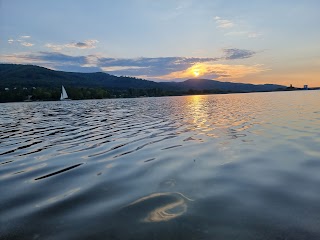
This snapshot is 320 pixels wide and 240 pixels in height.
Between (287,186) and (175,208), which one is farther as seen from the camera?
(287,186)

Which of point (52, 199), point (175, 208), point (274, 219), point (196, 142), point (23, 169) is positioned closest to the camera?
point (274, 219)

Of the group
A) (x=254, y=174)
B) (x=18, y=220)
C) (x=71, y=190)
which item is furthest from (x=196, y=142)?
(x=18, y=220)

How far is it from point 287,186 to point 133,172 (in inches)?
249

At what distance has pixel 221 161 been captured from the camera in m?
14.0

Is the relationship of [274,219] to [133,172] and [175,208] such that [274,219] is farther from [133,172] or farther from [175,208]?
[133,172]

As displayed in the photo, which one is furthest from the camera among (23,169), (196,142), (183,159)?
(196,142)

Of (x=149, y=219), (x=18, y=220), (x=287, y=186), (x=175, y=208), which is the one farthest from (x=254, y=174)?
(x=18, y=220)

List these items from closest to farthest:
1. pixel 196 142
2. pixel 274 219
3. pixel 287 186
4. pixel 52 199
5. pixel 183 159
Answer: pixel 274 219 → pixel 52 199 → pixel 287 186 → pixel 183 159 → pixel 196 142

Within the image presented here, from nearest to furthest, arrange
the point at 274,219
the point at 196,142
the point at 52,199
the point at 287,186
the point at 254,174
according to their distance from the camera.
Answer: the point at 274,219 → the point at 52,199 → the point at 287,186 → the point at 254,174 → the point at 196,142

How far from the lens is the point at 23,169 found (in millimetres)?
13508

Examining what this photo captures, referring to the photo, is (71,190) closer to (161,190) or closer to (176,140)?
(161,190)

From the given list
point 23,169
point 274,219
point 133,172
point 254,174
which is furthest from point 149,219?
point 23,169

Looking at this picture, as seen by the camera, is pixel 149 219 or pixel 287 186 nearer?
pixel 149 219

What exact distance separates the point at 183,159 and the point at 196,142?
16.8 ft
